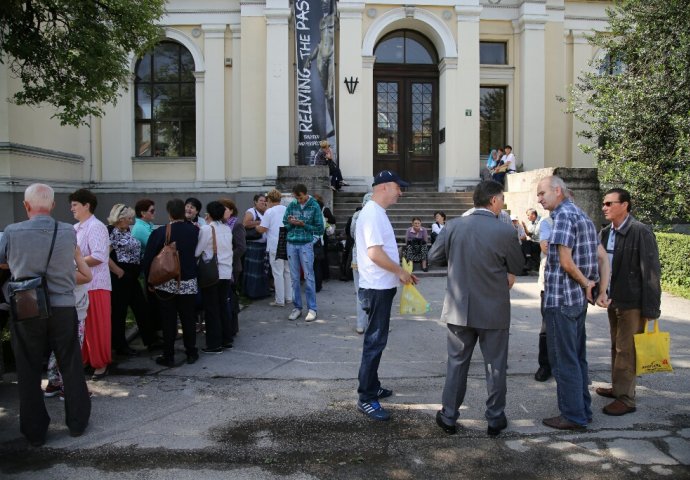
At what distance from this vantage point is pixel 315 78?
16156 mm

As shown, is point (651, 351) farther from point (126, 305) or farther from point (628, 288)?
point (126, 305)

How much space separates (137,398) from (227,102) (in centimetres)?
1360

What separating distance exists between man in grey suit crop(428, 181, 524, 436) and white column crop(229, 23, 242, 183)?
1375cm

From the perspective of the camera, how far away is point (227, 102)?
58.1 ft

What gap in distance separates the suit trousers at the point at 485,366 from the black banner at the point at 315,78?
1204 centimetres

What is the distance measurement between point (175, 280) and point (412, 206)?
10046mm

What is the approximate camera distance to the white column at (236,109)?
17547 millimetres

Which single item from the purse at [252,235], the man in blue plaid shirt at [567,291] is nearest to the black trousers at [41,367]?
the man in blue plaid shirt at [567,291]

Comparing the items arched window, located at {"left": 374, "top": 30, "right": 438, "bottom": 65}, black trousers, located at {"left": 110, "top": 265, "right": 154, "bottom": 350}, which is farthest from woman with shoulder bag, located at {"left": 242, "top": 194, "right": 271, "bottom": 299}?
arched window, located at {"left": 374, "top": 30, "right": 438, "bottom": 65}

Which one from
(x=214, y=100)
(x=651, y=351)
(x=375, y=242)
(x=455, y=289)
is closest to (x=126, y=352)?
(x=375, y=242)

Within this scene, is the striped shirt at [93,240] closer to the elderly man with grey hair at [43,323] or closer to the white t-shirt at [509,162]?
the elderly man with grey hair at [43,323]

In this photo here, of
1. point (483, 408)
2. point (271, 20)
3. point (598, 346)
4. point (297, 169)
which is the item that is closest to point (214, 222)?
point (483, 408)

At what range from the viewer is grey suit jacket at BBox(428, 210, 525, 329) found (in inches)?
172

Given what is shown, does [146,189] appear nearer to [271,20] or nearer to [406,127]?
[271,20]
